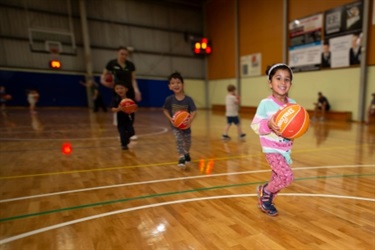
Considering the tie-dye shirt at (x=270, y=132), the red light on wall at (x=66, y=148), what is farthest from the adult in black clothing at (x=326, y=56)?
the red light on wall at (x=66, y=148)

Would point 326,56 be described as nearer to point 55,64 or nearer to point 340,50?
point 340,50

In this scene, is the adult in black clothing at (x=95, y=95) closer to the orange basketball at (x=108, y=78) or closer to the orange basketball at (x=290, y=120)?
the orange basketball at (x=108, y=78)

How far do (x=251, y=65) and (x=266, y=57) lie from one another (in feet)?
4.31

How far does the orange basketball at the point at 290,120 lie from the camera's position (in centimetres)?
213

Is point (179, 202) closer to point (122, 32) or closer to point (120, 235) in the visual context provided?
point (120, 235)

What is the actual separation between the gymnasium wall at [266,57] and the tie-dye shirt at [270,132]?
10840 millimetres

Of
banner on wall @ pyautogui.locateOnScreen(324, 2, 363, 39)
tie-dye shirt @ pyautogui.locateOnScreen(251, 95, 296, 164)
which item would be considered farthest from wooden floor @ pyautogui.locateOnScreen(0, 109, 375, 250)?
banner on wall @ pyautogui.locateOnScreen(324, 2, 363, 39)

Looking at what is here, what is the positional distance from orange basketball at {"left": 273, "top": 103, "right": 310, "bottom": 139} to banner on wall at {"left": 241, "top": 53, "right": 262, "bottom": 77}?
1472cm

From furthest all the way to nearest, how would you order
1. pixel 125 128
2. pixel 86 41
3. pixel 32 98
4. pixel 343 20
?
1. pixel 86 41
2. pixel 32 98
3. pixel 343 20
4. pixel 125 128

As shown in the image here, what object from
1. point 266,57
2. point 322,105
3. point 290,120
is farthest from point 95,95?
point 290,120

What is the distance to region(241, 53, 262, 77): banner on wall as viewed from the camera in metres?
16.2

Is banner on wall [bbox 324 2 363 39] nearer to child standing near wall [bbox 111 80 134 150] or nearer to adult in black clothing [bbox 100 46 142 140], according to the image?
adult in black clothing [bbox 100 46 142 140]

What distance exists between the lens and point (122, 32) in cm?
1844

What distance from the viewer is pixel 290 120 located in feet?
7.04
